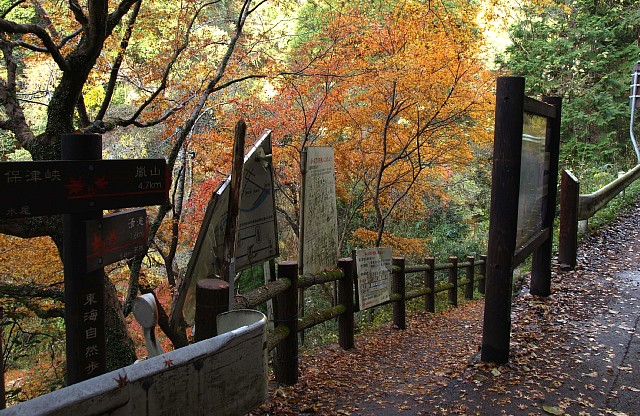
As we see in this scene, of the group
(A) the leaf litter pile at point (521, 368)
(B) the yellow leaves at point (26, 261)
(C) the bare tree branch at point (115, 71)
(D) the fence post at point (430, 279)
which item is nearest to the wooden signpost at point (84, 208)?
(A) the leaf litter pile at point (521, 368)

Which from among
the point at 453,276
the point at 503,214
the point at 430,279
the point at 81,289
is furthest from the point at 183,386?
the point at 453,276

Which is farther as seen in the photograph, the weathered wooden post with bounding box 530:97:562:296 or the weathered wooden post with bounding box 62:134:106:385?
the weathered wooden post with bounding box 530:97:562:296

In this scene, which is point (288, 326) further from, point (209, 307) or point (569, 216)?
point (569, 216)

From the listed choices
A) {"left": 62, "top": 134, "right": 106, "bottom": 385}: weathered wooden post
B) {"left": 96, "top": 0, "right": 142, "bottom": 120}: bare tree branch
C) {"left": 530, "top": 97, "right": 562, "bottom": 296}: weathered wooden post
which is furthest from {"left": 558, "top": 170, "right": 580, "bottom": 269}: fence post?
{"left": 96, "top": 0, "right": 142, "bottom": 120}: bare tree branch

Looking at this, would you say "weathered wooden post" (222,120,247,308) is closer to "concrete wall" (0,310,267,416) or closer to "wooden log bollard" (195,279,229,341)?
"wooden log bollard" (195,279,229,341)

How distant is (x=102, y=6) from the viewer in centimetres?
552

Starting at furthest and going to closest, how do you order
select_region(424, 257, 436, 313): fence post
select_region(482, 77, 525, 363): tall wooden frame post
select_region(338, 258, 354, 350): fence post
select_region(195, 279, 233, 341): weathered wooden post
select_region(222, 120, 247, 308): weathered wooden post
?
select_region(424, 257, 436, 313): fence post < select_region(338, 258, 354, 350): fence post < select_region(482, 77, 525, 363): tall wooden frame post < select_region(222, 120, 247, 308): weathered wooden post < select_region(195, 279, 233, 341): weathered wooden post

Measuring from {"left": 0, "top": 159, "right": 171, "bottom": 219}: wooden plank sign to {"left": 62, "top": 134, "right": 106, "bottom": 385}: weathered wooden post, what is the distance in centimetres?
3

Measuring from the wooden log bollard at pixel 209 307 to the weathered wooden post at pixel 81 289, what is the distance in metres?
0.72

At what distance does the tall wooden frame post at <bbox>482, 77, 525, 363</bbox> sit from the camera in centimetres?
413

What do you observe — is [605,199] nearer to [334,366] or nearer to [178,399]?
[334,366]

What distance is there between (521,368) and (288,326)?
2104mm

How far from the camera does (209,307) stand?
Answer: 10.5 feet

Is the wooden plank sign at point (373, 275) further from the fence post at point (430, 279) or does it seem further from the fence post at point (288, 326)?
the fence post at point (430, 279)
